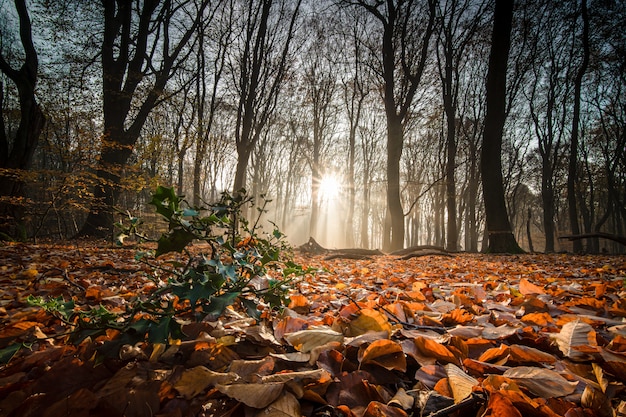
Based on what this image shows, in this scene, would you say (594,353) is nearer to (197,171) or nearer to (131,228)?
(131,228)

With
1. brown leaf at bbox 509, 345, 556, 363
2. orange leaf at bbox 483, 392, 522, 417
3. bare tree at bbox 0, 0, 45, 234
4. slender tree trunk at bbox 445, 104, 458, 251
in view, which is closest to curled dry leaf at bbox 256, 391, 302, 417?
orange leaf at bbox 483, 392, 522, 417

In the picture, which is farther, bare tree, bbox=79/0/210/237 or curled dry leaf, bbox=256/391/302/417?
bare tree, bbox=79/0/210/237

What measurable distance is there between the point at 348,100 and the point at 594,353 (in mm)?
19125

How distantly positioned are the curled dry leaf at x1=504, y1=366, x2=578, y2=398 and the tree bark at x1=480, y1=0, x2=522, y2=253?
21.3 ft

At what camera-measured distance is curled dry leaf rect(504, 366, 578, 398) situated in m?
0.62

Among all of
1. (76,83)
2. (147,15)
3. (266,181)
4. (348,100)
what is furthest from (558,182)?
(76,83)

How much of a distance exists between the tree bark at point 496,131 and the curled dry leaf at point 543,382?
21.3 feet

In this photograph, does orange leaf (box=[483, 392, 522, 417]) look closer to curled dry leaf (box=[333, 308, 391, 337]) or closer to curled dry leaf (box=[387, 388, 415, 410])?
curled dry leaf (box=[387, 388, 415, 410])

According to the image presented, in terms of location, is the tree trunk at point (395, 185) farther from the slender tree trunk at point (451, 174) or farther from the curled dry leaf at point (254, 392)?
the curled dry leaf at point (254, 392)

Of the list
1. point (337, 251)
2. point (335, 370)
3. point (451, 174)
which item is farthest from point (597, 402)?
point (451, 174)

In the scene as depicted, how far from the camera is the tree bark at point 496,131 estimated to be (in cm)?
619

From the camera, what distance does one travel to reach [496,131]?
6.34 meters

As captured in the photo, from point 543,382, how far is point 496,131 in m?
7.06

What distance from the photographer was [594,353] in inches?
30.6
